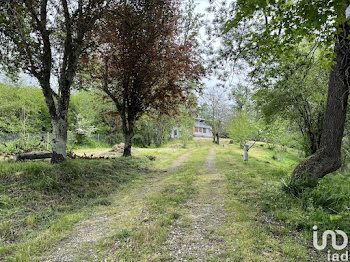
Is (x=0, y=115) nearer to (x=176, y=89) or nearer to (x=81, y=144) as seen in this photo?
(x=81, y=144)

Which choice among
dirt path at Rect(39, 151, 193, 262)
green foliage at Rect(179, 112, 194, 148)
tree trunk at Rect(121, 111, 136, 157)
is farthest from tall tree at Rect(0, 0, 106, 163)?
green foliage at Rect(179, 112, 194, 148)

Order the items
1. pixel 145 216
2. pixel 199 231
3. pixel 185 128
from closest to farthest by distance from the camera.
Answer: pixel 199 231, pixel 145 216, pixel 185 128

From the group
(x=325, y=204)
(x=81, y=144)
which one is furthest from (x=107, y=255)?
(x=81, y=144)

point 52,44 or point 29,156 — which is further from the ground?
point 52,44

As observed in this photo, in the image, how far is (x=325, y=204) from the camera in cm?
425

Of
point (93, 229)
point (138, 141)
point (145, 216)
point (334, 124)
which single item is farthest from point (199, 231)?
point (138, 141)

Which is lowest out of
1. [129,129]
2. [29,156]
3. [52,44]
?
[29,156]

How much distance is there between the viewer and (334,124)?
5.09 meters

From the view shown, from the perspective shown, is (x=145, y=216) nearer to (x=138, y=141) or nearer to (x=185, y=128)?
(x=185, y=128)

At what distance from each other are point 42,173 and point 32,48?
3997 millimetres

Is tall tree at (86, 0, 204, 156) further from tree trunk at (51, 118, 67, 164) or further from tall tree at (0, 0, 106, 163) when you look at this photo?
tree trunk at (51, 118, 67, 164)

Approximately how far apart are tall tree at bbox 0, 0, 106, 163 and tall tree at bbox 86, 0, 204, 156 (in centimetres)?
93

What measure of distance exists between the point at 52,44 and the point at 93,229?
7.01 m

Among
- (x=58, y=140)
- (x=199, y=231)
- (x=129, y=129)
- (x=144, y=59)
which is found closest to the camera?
(x=199, y=231)
